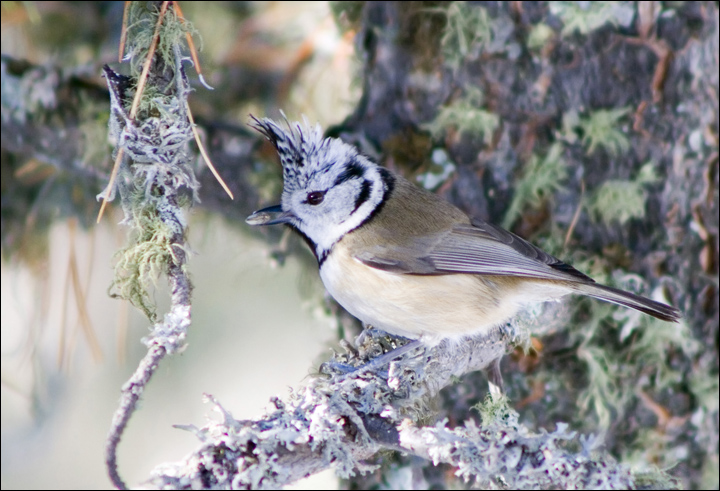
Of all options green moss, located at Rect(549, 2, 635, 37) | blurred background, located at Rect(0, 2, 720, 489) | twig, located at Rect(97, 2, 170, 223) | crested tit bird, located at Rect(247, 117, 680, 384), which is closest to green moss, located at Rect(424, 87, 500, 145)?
blurred background, located at Rect(0, 2, 720, 489)

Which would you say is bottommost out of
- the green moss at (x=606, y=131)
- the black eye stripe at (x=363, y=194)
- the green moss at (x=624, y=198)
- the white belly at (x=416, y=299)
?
the white belly at (x=416, y=299)

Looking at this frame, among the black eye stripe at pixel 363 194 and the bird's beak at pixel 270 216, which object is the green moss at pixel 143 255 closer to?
the bird's beak at pixel 270 216

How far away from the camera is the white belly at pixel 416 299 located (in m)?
2.04

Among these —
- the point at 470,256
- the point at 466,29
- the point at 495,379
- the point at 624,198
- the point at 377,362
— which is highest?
the point at 466,29

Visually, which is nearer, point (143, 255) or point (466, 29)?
point (143, 255)

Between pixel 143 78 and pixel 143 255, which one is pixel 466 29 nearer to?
pixel 143 78

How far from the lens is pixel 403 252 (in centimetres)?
218

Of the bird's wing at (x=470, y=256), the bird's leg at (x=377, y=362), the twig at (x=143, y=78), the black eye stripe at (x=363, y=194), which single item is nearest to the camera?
the twig at (x=143, y=78)

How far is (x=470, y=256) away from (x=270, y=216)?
2.19ft

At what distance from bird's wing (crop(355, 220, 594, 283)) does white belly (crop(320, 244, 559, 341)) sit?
0.04 metres

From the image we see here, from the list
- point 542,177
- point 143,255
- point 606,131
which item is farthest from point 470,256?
point 143,255

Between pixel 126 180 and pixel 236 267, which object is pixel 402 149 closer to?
pixel 236 267

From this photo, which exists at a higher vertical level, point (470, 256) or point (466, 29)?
point (466, 29)

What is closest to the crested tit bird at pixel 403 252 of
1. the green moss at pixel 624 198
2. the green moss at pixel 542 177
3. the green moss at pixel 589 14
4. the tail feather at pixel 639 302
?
the tail feather at pixel 639 302
